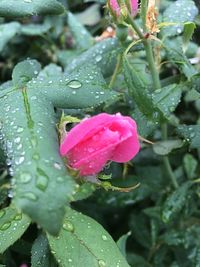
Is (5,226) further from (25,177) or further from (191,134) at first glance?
(191,134)

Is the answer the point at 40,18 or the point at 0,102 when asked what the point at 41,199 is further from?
the point at 40,18

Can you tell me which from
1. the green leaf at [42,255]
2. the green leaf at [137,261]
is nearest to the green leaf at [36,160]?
the green leaf at [42,255]

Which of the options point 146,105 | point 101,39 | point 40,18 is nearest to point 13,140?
point 146,105

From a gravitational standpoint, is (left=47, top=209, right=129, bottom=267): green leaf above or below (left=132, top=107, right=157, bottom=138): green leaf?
below

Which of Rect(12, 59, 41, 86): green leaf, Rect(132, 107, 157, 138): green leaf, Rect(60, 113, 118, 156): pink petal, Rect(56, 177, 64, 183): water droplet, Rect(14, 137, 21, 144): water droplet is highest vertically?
Result: Rect(14, 137, 21, 144): water droplet

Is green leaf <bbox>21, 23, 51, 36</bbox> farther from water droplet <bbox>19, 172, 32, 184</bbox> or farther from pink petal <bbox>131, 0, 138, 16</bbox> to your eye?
water droplet <bbox>19, 172, 32, 184</bbox>

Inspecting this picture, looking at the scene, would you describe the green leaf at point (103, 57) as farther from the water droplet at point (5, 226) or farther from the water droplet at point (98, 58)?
the water droplet at point (5, 226)

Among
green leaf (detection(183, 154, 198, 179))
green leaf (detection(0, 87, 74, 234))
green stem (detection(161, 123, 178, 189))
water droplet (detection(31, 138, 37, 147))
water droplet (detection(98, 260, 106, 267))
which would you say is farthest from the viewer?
green leaf (detection(183, 154, 198, 179))

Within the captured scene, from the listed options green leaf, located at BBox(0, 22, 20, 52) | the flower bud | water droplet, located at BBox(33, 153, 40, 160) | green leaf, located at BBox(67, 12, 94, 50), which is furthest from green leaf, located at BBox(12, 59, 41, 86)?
green leaf, located at BBox(67, 12, 94, 50)
